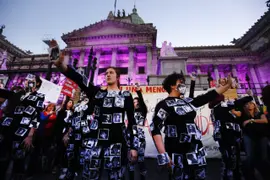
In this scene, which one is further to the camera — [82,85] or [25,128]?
[25,128]

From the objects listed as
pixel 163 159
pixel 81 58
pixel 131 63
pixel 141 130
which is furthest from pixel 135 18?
pixel 163 159

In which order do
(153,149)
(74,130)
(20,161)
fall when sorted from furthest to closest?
(153,149) < (74,130) < (20,161)

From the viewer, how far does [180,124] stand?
7.32ft

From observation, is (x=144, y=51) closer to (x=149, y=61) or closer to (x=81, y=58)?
(x=149, y=61)

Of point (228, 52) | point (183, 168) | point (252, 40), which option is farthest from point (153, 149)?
point (252, 40)

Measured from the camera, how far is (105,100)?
221 cm

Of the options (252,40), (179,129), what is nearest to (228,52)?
(252,40)

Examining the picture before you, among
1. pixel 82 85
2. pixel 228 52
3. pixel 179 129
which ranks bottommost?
pixel 179 129

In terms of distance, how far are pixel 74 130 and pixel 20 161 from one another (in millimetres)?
1315

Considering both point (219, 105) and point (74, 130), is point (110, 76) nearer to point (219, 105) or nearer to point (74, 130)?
point (74, 130)

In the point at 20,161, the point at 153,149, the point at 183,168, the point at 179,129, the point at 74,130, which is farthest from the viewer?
the point at 153,149

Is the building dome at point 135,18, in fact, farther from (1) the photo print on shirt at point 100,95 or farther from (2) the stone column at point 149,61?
(1) the photo print on shirt at point 100,95

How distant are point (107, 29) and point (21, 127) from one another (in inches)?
1587

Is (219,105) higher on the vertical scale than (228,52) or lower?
lower
